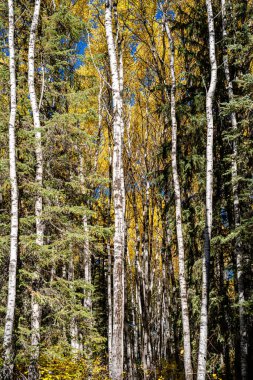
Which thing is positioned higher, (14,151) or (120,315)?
(14,151)

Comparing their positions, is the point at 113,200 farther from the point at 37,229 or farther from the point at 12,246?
the point at 12,246

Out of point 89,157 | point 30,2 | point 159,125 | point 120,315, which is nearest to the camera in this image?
point 120,315

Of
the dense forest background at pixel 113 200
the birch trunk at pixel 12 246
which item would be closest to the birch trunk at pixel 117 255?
the dense forest background at pixel 113 200

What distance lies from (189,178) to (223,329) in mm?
4231

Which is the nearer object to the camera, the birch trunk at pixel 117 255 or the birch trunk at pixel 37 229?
the birch trunk at pixel 117 255

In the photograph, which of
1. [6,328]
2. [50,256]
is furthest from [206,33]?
[6,328]

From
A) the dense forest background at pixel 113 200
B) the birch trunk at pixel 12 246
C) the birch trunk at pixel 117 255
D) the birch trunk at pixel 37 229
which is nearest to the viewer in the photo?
the birch trunk at pixel 117 255

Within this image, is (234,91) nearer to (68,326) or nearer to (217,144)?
(217,144)

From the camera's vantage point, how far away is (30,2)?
10.3 meters

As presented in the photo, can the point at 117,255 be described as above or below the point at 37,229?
below

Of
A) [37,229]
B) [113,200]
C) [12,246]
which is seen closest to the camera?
[12,246]

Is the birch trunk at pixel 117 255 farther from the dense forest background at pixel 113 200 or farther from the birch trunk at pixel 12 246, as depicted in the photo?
the birch trunk at pixel 12 246

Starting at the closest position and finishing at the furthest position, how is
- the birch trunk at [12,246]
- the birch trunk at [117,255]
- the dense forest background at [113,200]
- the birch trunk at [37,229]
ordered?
1. the birch trunk at [117,255]
2. the birch trunk at [12,246]
3. the birch trunk at [37,229]
4. the dense forest background at [113,200]

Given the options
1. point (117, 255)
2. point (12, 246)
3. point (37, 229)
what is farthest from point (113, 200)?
point (117, 255)
